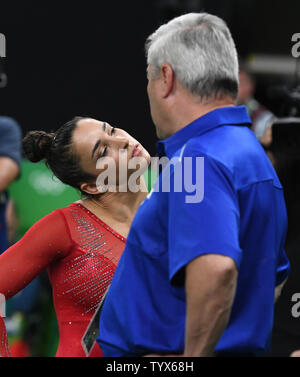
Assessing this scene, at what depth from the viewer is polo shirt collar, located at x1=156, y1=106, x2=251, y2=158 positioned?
5.02 ft

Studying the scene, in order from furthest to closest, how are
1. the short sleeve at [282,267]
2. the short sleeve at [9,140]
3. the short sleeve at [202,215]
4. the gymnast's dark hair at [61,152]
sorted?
the short sleeve at [9,140]
the gymnast's dark hair at [61,152]
the short sleeve at [282,267]
the short sleeve at [202,215]

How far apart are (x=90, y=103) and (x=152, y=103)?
341cm

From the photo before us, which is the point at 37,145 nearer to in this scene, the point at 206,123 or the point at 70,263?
the point at 70,263

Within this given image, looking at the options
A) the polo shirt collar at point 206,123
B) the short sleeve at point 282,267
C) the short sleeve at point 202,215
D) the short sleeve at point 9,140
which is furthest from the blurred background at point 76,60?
the short sleeve at point 202,215

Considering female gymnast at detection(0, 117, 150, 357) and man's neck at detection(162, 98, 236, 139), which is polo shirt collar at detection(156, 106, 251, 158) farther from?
female gymnast at detection(0, 117, 150, 357)

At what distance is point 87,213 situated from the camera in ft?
7.02

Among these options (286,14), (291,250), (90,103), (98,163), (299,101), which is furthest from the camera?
(286,14)

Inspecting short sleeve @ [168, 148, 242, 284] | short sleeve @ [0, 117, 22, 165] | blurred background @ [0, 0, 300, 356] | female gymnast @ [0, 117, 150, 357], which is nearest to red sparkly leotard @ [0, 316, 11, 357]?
female gymnast @ [0, 117, 150, 357]

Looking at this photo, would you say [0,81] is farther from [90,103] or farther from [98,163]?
[90,103]

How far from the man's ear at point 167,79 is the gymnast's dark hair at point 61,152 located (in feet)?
2.06

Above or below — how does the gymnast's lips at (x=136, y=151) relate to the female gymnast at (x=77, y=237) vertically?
above

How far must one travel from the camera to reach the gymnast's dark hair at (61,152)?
213cm

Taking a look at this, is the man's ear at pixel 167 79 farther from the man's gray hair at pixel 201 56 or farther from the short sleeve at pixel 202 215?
the short sleeve at pixel 202 215

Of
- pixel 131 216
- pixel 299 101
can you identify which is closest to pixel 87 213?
pixel 131 216
